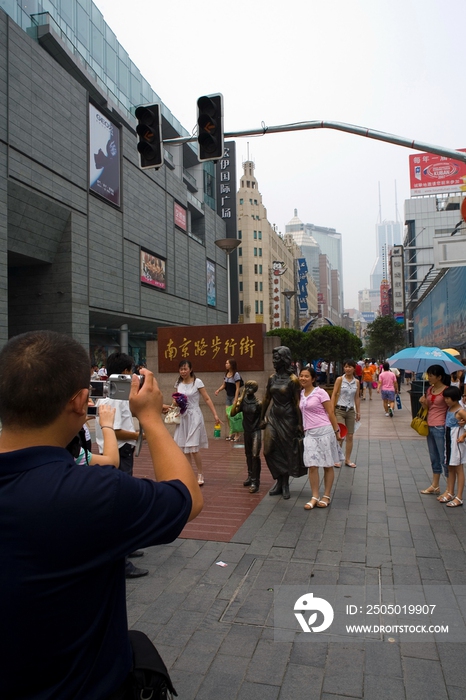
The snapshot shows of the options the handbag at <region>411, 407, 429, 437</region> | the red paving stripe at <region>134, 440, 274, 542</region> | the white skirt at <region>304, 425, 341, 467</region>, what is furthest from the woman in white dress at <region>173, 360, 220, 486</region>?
the handbag at <region>411, 407, 429, 437</region>

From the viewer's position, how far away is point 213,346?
11.7 m

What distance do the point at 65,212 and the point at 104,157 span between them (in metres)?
5.71

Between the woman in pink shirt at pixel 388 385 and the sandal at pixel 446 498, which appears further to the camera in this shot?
the woman in pink shirt at pixel 388 385

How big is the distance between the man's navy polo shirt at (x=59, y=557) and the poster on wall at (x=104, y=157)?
28392mm

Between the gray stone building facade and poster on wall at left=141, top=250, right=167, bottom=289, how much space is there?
1.10 ft

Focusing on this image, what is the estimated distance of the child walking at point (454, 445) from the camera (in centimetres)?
577

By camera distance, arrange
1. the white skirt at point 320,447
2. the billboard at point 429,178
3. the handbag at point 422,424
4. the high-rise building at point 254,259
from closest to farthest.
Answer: the white skirt at point 320,447 → the handbag at point 422,424 → the billboard at point 429,178 → the high-rise building at point 254,259

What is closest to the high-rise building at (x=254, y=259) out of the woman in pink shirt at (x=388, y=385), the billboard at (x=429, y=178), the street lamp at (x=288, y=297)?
the street lamp at (x=288, y=297)

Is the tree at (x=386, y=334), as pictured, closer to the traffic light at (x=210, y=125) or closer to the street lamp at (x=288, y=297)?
the street lamp at (x=288, y=297)

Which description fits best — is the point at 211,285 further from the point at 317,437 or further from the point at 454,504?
the point at 454,504

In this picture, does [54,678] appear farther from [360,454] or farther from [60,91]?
[60,91]

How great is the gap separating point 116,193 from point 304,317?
62.6 meters

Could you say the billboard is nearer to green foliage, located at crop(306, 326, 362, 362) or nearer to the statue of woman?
green foliage, located at crop(306, 326, 362, 362)

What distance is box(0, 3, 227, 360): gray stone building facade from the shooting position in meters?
21.3
